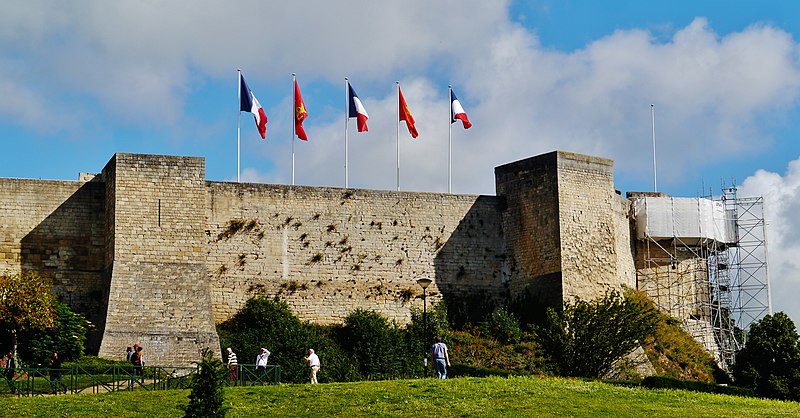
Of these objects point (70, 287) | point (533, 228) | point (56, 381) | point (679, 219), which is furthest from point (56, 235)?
point (679, 219)

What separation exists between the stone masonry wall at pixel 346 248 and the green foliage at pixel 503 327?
1.24 metres

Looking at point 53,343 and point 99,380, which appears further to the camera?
point 53,343

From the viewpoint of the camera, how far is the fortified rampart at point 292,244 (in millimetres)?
36406

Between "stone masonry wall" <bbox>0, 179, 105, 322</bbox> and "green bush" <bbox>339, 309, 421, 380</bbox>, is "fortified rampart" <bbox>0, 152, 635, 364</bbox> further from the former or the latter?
"green bush" <bbox>339, 309, 421, 380</bbox>

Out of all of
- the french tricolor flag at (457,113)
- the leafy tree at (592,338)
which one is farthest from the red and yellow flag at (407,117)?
the leafy tree at (592,338)

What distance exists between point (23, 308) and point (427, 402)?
1261cm

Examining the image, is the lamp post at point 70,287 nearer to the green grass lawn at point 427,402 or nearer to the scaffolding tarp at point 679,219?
the green grass lawn at point 427,402

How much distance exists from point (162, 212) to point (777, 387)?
51.5 feet

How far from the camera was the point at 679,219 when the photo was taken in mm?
A: 45156

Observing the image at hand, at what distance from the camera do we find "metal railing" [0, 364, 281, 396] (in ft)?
89.3

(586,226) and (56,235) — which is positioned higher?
(586,226)

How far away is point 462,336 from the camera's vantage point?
39438 millimetres

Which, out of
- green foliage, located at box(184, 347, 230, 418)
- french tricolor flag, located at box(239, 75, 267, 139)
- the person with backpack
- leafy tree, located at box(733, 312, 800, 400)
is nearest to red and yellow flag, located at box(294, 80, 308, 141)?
french tricolor flag, located at box(239, 75, 267, 139)

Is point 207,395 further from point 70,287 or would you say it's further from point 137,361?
point 70,287
